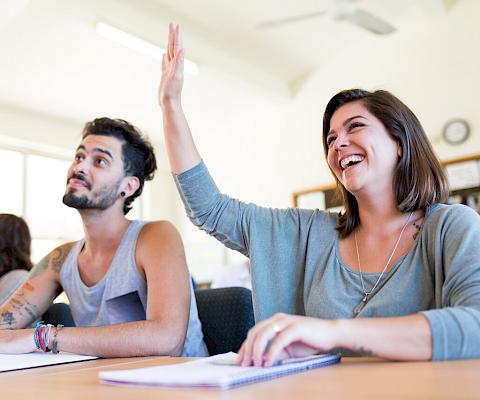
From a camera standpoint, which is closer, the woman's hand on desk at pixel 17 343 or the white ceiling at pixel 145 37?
the woman's hand on desk at pixel 17 343

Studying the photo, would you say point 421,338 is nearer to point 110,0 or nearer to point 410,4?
point 110,0

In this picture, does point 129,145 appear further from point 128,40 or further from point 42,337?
point 128,40

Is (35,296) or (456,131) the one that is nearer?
(35,296)

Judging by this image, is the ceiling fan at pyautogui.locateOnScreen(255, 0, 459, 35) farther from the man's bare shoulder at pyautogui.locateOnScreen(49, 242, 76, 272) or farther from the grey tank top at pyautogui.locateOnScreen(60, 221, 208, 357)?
the grey tank top at pyautogui.locateOnScreen(60, 221, 208, 357)

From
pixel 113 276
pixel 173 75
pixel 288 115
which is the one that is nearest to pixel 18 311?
pixel 113 276

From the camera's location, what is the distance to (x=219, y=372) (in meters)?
0.83

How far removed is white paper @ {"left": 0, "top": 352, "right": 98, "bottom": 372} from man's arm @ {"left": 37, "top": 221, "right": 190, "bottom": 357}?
4 cm

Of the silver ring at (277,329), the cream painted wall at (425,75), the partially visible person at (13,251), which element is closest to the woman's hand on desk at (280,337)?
the silver ring at (277,329)

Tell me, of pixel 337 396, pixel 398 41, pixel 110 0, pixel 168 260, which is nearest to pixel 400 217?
pixel 168 260

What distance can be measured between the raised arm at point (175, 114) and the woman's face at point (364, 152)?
0.38 metres

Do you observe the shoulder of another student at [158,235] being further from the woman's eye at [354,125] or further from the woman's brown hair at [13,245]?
the woman's brown hair at [13,245]

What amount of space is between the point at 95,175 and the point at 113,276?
441 millimetres

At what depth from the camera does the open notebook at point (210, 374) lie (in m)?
0.77

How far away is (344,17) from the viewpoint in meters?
4.67
